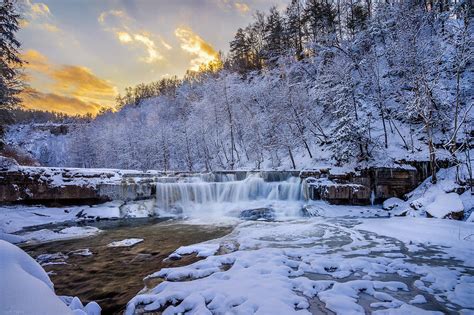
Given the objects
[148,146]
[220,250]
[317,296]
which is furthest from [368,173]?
[148,146]

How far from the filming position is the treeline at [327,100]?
1734 centimetres

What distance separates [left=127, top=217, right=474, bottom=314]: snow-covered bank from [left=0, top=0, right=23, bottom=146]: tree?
18.9 metres

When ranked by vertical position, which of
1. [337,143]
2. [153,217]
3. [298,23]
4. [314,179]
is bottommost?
[153,217]

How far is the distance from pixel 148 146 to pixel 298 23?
32146mm

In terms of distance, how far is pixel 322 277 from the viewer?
536cm

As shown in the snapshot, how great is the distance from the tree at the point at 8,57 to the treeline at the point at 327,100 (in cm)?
2005

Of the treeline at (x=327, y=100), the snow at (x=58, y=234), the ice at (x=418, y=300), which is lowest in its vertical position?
the snow at (x=58, y=234)

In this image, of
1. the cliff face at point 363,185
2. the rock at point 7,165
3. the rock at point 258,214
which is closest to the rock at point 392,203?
the cliff face at point 363,185

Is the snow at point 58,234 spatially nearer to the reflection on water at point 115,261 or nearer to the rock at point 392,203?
the reflection on water at point 115,261

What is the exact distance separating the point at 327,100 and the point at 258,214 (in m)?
14.8

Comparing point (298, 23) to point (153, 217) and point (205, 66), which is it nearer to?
point (205, 66)

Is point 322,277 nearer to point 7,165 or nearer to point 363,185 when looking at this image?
point 363,185

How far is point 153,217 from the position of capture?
1602cm

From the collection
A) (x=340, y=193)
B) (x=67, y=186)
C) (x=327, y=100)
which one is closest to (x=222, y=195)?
(x=340, y=193)
